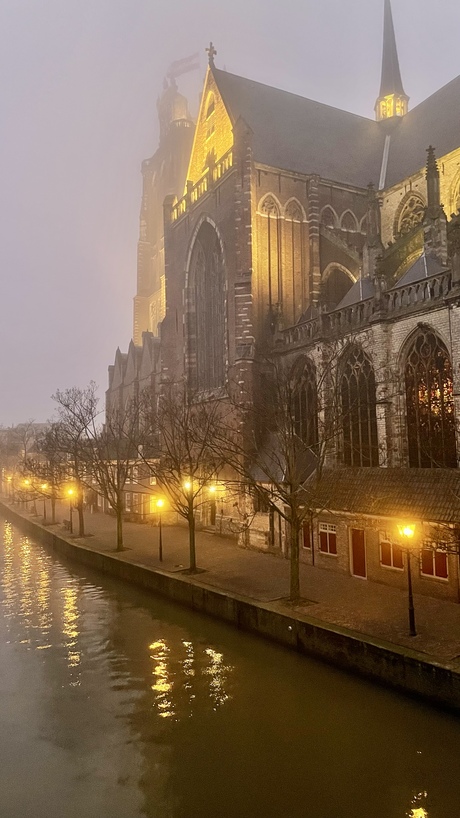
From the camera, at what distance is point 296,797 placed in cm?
870

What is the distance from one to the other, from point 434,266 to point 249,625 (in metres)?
17.0

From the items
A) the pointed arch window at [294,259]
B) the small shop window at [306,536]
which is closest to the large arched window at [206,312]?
the pointed arch window at [294,259]

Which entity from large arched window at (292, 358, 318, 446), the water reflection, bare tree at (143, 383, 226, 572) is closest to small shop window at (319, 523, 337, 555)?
large arched window at (292, 358, 318, 446)

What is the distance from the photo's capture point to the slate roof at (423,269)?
24.0 m

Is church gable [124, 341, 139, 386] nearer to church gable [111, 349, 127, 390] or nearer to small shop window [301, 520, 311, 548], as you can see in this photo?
church gable [111, 349, 127, 390]

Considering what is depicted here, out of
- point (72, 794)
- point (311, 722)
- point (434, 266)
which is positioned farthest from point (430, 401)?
point (72, 794)

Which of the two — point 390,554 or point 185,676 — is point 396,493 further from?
point 185,676

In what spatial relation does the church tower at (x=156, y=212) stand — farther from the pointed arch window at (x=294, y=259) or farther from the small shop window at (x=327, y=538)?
the small shop window at (x=327, y=538)

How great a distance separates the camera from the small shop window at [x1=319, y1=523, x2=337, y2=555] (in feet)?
72.0

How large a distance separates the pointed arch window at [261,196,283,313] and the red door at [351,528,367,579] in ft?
53.1

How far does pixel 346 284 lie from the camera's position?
119ft

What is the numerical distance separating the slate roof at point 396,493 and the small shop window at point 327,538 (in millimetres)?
906

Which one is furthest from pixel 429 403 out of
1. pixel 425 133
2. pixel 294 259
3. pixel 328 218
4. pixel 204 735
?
pixel 425 133

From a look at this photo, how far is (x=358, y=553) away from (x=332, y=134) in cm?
3172
